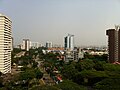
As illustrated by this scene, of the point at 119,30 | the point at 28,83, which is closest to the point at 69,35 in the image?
the point at 119,30

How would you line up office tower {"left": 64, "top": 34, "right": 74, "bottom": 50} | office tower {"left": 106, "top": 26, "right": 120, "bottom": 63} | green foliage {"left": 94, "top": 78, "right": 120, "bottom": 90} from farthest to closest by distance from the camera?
office tower {"left": 64, "top": 34, "right": 74, "bottom": 50}
office tower {"left": 106, "top": 26, "right": 120, "bottom": 63}
green foliage {"left": 94, "top": 78, "right": 120, "bottom": 90}

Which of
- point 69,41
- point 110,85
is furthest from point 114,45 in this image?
point 69,41

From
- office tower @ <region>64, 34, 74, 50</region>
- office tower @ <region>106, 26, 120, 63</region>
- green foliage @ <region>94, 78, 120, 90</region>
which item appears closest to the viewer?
green foliage @ <region>94, 78, 120, 90</region>

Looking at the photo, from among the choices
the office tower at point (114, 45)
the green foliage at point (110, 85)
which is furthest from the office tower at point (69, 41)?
the green foliage at point (110, 85)

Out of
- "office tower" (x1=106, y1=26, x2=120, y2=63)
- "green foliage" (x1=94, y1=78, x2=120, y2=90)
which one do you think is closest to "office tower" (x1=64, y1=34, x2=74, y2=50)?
"office tower" (x1=106, y1=26, x2=120, y2=63)

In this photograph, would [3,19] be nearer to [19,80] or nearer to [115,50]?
[19,80]

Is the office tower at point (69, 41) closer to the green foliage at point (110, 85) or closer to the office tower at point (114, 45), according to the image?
the office tower at point (114, 45)

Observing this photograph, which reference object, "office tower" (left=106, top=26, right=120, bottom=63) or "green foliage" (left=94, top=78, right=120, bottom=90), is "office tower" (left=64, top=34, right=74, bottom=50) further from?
"green foliage" (left=94, top=78, right=120, bottom=90)

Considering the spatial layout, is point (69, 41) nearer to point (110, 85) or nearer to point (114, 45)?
point (114, 45)
